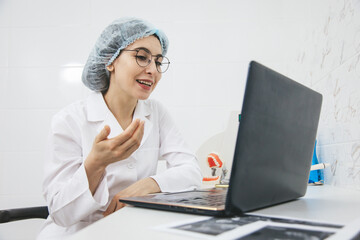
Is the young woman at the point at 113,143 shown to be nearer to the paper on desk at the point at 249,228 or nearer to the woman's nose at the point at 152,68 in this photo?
the woman's nose at the point at 152,68

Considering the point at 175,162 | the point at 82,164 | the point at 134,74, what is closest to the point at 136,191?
the point at 82,164

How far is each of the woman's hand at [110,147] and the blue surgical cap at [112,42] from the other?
1.87ft

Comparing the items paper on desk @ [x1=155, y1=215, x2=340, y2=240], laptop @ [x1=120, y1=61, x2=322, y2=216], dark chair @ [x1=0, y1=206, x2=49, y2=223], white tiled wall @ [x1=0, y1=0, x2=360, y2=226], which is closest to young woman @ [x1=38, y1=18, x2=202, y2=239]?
dark chair @ [x1=0, y1=206, x2=49, y2=223]

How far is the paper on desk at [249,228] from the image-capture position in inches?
13.9

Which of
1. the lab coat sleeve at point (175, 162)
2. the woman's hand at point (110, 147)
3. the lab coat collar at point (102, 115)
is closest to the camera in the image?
the woman's hand at point (110, 147)

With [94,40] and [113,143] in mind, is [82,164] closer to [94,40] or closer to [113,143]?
[113,143]

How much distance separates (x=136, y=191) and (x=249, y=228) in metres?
0.57

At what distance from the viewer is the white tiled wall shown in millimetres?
1841

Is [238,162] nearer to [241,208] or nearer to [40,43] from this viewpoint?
[241,208]

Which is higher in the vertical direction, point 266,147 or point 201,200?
point 266,147

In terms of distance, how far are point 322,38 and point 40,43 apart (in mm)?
1691

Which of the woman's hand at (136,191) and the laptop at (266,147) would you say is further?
the woman's hand at (136,191)

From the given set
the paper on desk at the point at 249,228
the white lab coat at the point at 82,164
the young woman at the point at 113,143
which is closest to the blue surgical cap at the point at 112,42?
the young woman at the point at 113,143

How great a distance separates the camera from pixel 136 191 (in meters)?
0.91
